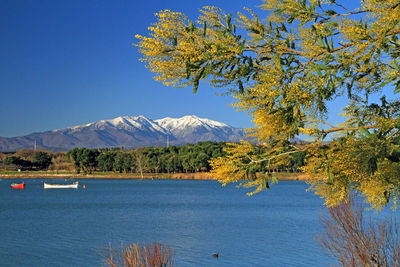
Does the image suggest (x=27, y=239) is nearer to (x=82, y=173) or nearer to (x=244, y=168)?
(x=244, y=168)

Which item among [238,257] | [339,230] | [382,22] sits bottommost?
[238,257]

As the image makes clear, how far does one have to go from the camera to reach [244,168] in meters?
5.89

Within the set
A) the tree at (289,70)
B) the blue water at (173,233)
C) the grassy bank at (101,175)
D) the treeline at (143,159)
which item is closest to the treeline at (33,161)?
the grassy bank at (101,175)

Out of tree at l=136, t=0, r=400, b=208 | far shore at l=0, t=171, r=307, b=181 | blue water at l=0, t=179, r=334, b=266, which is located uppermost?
tree at l=136, t=0, r=400, b=208

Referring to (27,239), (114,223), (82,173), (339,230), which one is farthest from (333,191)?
(82,173)

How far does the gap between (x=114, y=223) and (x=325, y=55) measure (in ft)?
101

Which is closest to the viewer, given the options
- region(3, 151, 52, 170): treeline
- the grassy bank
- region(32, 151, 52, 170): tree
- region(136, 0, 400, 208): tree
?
region(136, 0, 400, 208): tree

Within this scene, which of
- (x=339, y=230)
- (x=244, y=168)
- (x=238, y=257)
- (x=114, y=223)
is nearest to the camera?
(x=244, y=168)

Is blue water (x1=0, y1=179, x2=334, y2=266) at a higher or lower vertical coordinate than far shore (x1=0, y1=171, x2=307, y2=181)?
lower

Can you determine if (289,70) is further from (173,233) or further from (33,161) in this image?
(33,161)

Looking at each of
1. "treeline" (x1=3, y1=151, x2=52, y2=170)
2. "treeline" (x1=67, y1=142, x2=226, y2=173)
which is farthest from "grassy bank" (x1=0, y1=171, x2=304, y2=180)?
"treeline" (x1=3, y1=151, x2=52, y2=170)

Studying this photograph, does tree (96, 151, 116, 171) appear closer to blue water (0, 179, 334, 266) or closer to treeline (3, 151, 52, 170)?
treeline (3, 151, 52, 170)

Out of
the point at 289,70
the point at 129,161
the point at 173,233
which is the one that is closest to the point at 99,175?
the point at 129,161

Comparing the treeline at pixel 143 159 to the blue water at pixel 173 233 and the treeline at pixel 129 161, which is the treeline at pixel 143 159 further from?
the blue water at pixel 173 233
